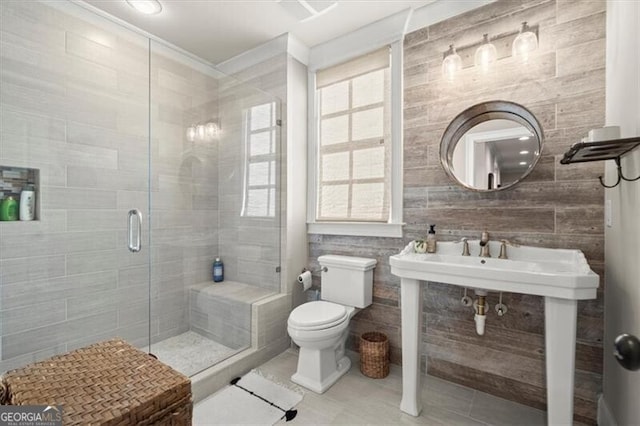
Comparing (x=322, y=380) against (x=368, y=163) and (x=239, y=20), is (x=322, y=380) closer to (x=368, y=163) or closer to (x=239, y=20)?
(x=368, y=163)

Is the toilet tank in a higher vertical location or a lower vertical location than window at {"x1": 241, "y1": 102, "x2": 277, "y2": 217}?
lower

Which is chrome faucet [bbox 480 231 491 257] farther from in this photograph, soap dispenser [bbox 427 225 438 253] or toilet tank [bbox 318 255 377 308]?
toilet tank [bbox 318 255 377 308]

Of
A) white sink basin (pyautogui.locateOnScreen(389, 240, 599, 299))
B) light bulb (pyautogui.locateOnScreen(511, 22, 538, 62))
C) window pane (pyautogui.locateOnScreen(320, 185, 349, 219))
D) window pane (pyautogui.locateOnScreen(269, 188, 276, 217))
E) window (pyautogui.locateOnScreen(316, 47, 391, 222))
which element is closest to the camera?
white sink basin (pyautogui.locateOnScreen(389, 240, 599, 299))

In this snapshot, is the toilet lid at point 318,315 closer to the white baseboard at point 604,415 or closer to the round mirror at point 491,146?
the round mirror at point 491,146

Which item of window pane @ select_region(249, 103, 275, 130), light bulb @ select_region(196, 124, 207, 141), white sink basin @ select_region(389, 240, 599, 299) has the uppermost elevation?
window pane @ select_region(249, 103, 275, 130)

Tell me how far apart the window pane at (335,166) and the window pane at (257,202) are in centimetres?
54

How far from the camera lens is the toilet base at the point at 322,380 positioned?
6.29ft

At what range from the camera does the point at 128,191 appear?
230 centimetres

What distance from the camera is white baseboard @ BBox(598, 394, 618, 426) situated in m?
1.41

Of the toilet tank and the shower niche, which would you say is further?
the toilet tank

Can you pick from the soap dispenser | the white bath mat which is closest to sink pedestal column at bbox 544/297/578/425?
the soap dispenser

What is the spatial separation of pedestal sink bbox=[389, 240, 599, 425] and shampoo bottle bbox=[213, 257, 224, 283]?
5.73 feet

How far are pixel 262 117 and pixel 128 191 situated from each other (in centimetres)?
123

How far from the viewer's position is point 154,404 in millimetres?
957
